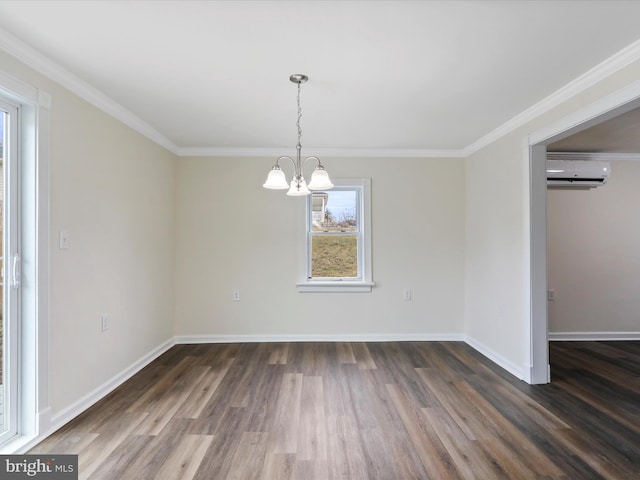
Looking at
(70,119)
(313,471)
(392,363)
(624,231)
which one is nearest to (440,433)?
(313,471)

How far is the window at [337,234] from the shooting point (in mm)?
4301

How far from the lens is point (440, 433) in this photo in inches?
87.7

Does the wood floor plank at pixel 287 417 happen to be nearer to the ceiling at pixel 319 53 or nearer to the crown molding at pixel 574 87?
the ceiling at pixel 319 53

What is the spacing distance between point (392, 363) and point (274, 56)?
120 inches

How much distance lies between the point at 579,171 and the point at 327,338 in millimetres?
3764

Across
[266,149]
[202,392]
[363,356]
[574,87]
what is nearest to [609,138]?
[574,87]

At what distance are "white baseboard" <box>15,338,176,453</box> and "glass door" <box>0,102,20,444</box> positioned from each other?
144mm

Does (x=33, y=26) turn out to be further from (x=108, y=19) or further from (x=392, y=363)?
(x=392, y=363)

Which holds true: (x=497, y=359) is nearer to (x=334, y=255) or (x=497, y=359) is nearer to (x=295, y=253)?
(x=334, y=255)

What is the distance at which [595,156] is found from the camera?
422cm

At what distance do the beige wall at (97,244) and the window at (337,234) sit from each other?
185 centimetres

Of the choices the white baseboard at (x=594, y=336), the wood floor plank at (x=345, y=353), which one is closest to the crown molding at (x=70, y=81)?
the wood floor plank at (x=345, y=353)

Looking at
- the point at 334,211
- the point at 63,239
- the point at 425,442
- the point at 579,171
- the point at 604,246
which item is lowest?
the point at 425,442

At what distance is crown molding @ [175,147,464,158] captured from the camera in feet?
13.7
